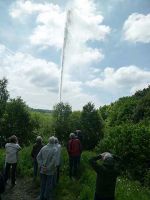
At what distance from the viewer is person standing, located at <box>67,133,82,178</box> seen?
57.5 ft

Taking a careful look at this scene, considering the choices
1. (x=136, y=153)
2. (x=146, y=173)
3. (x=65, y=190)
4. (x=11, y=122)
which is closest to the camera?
(x=65, y=190)

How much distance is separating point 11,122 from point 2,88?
1515 centimetres

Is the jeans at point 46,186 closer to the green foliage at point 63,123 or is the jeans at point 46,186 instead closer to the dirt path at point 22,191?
the dirt path at point 22,191

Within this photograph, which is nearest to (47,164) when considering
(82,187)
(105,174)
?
(82,187)

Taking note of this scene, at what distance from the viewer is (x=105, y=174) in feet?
32.8

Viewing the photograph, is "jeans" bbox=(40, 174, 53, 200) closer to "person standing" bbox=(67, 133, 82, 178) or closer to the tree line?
"person standing" bbox=(67, 133, 82, 178)

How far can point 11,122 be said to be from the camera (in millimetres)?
41188

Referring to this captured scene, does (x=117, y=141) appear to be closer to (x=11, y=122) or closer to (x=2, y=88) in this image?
(x=11, y=122)

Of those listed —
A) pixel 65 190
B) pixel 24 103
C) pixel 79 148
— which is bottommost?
pixel 65 190

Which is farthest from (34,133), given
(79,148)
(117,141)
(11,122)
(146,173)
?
(79,148)

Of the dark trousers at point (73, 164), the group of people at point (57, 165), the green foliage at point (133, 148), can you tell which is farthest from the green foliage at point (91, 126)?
the dark trousers at point (73, 164)

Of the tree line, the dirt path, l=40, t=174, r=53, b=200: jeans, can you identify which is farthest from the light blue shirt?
the tree line

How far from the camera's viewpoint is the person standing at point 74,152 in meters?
17.5

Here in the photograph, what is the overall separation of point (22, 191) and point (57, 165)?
2864 millimetres
